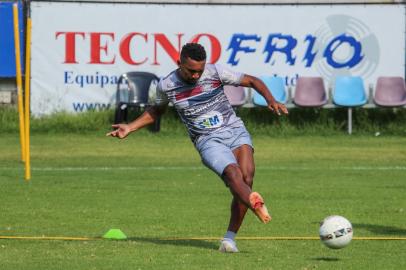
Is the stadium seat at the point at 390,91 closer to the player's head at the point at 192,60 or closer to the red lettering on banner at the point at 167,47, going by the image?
the red lettering on banner at the point at 167,47

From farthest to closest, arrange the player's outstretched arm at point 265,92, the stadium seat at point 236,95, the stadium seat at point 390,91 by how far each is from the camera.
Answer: the stadium seat at point 390,91 → the stadium seat at point 236,95 → the player's outstretched arm at point 265,92

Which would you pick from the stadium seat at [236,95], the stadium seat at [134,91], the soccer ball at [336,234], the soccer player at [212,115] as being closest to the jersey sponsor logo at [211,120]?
the soccer player at [212,115]

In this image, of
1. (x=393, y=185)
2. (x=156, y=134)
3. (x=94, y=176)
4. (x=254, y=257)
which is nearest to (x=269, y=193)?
(x=393, y=185)

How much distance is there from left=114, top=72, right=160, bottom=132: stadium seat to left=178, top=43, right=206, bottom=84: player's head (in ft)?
49.7

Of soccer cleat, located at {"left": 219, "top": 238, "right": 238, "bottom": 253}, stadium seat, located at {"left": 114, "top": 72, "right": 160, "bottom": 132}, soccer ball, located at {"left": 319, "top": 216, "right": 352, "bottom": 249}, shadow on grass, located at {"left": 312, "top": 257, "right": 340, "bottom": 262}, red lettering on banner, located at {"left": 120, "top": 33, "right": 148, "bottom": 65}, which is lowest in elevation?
stadium seat, located at {"left": 114, "top": 72, "right": 160, "bottom": 132}

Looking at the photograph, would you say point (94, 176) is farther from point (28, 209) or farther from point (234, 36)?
point (234, 36)

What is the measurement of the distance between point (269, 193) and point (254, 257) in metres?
6.62

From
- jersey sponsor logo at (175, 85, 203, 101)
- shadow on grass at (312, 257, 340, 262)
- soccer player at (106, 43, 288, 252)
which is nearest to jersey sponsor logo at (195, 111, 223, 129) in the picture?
soccer player at (106, 43, 288, 252)

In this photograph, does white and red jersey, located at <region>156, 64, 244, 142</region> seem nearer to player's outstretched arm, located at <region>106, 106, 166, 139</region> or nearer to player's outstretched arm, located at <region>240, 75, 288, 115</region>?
player's outstretched arm, located at <region>240, 75, 288, 115</region>

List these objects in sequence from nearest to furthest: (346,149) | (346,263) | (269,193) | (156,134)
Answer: (346,263), (269,193), (346,149), (156,134)

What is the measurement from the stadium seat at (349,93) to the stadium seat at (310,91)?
305 millimetres

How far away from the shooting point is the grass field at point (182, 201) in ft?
35.3

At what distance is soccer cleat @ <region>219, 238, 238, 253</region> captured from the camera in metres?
11.1

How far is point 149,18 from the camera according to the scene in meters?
27.5
